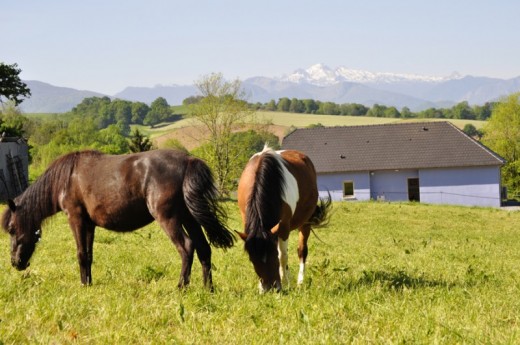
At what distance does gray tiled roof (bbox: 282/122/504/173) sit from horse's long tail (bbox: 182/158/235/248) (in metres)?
50.2

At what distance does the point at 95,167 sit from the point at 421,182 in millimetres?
51605

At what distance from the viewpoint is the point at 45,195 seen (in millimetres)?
8953

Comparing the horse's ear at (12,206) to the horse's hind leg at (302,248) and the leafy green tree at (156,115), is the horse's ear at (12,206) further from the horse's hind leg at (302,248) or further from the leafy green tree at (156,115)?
the leafy green tree at (156,115)

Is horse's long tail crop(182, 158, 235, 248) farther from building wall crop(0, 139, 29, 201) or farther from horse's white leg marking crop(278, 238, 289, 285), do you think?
building wall crop(0, 139, 29, 201)

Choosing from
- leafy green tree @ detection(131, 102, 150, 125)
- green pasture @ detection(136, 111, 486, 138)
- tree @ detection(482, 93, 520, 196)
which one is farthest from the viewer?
leafy green tree @ detection(131, 102, 150, 125)

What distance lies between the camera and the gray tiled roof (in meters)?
57.2

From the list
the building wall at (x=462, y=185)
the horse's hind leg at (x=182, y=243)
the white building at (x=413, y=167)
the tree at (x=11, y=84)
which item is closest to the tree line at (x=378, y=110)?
the white building at (x=413, y=167)

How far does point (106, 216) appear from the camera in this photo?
8.36 m

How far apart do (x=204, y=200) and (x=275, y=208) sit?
0.95 metres

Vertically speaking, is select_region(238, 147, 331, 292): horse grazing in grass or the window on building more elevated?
select_region(238, 147, 331, 292): horse grazing in grass

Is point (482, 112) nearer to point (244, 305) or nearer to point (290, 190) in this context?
point (290, 190)

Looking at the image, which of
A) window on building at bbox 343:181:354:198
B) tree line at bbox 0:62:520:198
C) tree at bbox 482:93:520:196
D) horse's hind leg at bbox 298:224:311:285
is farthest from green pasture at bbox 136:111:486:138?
horse's hind leg at bbox 298:224:311:285

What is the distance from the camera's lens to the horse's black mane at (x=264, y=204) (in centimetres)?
742

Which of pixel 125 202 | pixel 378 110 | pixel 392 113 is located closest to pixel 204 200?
pixel 125 202
